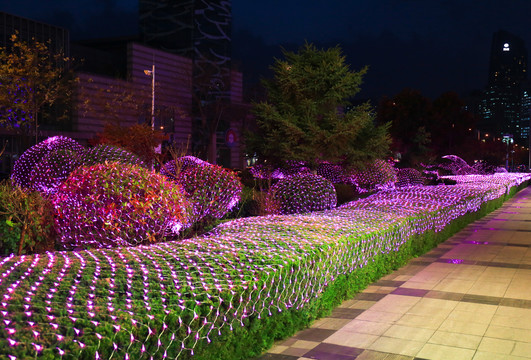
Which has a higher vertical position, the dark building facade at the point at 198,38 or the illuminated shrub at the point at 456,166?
the dark building facade at the point at 198,38

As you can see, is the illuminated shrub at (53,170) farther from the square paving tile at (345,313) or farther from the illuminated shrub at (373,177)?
the illuminated shrub at (373,177)

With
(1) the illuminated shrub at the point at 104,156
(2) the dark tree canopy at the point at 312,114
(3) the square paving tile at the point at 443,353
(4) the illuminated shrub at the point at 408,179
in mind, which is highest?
(2) the dark tree canopy at the point at 312,114

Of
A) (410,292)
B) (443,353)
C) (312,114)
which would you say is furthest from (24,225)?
(312,114)

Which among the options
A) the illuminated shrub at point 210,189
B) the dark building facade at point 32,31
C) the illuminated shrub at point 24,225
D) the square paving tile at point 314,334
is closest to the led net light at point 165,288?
the square paving tile at point 314,334

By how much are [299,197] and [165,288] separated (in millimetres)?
9580

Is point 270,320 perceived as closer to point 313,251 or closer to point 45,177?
point 313,251

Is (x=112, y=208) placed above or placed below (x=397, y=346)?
above

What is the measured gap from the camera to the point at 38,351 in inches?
104

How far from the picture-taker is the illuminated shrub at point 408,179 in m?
29.5

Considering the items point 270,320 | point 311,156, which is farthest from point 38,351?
point 311,156

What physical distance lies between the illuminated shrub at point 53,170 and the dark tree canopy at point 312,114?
32.8 ft

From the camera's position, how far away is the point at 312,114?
21891mm

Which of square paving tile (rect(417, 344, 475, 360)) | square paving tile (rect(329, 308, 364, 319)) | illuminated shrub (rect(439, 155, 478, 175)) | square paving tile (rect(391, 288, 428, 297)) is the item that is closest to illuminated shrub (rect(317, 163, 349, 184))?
square paving tile (rect(391, 288, 428, 297))

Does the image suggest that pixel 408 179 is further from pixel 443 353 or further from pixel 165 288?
pixel 165 288
